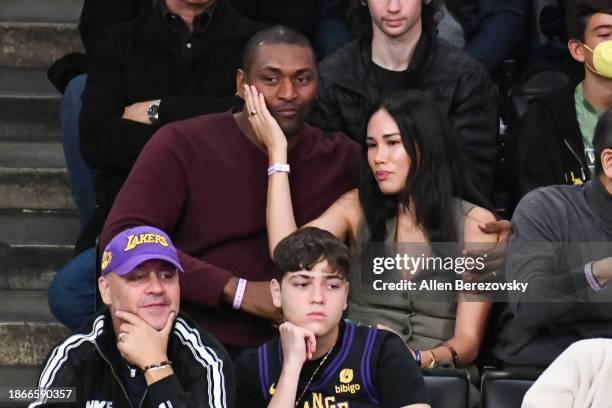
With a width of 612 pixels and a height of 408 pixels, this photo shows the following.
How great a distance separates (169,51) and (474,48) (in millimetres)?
1345

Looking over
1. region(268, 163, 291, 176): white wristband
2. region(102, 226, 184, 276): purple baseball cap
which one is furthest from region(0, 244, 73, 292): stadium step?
region(102, 226, 184, 276): purple baseball cap

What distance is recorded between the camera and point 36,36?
24.1 feet

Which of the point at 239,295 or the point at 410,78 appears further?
the point at 410,78

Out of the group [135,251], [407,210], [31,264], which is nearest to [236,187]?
[407,210]

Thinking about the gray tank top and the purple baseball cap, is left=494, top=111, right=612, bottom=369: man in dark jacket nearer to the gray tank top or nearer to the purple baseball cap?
the gray tank top

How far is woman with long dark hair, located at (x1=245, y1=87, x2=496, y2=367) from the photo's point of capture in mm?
5211

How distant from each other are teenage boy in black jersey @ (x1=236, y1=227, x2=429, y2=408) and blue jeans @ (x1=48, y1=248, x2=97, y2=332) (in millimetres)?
1205

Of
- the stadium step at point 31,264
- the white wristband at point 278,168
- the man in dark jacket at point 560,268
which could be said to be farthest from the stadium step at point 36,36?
the man in dark jacket at point 560,268

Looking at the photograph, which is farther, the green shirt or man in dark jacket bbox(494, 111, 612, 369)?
the green shirt

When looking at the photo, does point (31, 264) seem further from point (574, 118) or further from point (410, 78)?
point (574, 118)

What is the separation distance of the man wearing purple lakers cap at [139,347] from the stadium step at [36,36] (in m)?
2.88

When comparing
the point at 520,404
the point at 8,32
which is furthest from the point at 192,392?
the point at 8,32

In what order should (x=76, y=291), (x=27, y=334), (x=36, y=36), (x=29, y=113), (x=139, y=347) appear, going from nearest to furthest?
(x=139, y=347) → (x=76, y=291) → (x=27, y=334) → (x=29, y=113) → (x=36, y=36)

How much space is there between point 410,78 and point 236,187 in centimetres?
94
